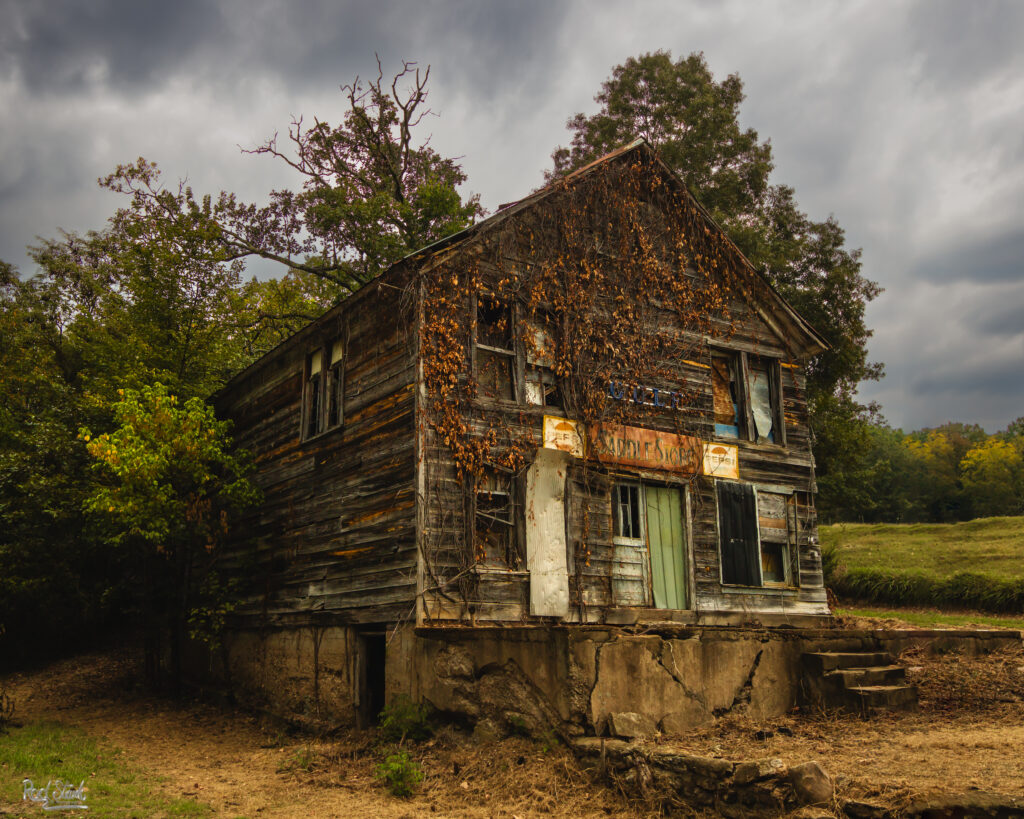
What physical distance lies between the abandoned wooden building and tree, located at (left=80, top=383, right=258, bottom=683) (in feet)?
2.47

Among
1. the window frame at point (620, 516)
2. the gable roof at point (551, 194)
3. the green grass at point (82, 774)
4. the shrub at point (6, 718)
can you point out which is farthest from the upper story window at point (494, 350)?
the shrub at point (6, 718)

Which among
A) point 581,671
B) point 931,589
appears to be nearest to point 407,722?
point 581,671

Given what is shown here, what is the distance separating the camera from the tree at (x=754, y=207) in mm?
25125

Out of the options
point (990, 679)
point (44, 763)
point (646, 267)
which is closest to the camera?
point (44, 763)

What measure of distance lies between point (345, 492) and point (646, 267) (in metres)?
6.47

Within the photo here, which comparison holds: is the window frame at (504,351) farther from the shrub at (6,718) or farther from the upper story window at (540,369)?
the shrub at (6,718)

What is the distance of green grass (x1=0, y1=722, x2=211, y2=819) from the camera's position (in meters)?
8.34

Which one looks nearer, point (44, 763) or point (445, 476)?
point (44, 763)

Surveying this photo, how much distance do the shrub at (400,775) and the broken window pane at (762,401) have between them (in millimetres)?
8827

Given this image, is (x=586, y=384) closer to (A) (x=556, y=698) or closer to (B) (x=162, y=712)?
(A) (x=556, y=698)

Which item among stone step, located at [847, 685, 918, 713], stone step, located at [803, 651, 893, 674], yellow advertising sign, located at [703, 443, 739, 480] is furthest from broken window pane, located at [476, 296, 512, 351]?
stone step, located at [847, 685, 918, 713]

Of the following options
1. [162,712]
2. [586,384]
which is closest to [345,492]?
[586,384]

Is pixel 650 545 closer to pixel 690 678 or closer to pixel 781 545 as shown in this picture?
pixel 781 545

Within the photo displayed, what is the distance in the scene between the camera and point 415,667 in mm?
10820
